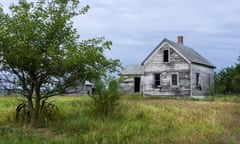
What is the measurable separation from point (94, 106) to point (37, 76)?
2383 mm

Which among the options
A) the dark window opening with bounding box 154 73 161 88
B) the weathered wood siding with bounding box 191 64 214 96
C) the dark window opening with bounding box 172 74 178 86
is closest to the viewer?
the weathered wood siding with bounding box 191 64 214 96

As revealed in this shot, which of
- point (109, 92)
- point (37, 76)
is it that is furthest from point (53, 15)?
point (109, 92)

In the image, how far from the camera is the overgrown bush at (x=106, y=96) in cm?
960

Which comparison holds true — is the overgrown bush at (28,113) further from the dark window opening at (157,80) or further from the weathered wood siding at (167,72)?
the dark window opening at (157,80)

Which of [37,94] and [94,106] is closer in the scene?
[37,94]

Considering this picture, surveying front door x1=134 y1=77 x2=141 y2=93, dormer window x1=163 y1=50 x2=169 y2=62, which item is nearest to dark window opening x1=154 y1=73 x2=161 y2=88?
dormer window x1=163 y1=50 x2=169 y2=62

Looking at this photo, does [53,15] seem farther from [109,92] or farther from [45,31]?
[109,92]

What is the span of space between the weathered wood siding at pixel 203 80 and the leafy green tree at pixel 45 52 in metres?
19.1

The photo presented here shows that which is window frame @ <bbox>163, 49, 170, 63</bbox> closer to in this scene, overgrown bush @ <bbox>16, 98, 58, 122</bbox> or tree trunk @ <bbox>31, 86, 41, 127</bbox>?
overgrown bush @ <bbox>16, 98, 58, 122</bbox>

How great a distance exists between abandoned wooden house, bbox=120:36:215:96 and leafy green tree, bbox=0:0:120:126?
17443mm

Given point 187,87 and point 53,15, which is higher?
point 53,15

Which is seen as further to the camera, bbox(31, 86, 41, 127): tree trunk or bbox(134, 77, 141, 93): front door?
bbox(134, 77, 141, 93): front door

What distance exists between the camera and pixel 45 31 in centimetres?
798

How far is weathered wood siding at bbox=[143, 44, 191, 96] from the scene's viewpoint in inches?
1047
